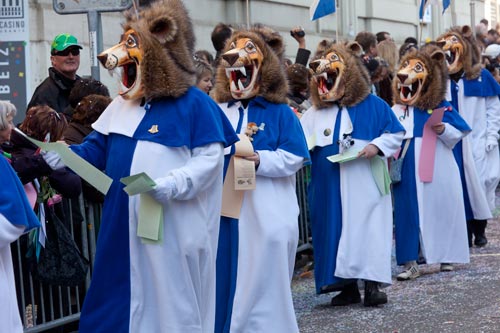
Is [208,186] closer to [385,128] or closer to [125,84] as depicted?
[125,84]

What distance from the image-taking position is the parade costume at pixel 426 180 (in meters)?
10.0

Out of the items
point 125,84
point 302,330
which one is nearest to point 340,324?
point 302,330

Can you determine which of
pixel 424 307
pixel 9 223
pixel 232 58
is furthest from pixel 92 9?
pixel 424 307

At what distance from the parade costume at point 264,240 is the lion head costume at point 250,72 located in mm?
131

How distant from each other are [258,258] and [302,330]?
1093mm

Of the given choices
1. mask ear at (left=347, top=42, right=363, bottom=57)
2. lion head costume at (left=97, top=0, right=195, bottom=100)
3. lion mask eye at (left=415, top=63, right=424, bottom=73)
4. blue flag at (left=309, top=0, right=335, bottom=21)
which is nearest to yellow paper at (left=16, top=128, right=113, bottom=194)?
lion head costume at (left=97, top=0, right=195, bottom=100)

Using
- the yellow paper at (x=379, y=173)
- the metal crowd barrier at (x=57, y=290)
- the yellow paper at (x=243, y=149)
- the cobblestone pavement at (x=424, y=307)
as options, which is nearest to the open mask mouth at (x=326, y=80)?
the yellow paper at (x=379, y=173)

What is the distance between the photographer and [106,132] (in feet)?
19.7

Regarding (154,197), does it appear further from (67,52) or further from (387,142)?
(387,142)

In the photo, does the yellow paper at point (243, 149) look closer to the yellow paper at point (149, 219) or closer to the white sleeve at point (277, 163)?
the white sleeve at point (277, 163)

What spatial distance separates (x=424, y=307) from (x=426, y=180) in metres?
1.83

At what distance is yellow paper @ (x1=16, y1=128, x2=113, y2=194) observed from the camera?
5.69 meters

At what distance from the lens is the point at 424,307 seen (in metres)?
8.67

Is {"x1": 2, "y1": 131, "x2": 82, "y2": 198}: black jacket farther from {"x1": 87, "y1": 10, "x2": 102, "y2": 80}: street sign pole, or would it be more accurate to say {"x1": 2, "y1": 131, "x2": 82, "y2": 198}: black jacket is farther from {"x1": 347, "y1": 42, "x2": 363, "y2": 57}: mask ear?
{"x1": 347, "y1": 42, "x2": 363, "y2": 57}: mask ear
